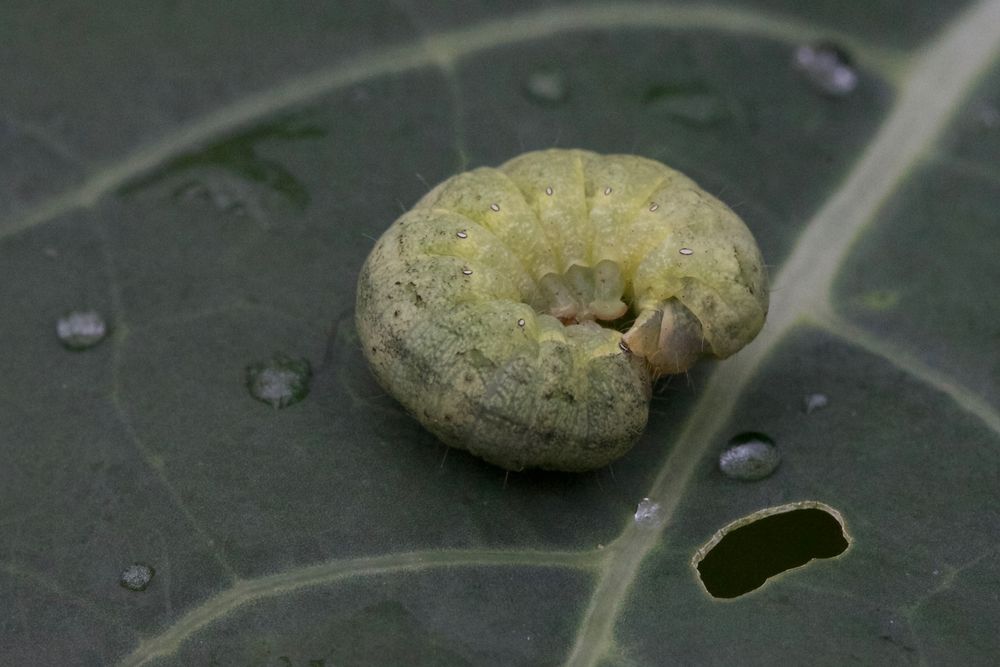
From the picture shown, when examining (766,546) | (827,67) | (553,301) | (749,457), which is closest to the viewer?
(766,546)

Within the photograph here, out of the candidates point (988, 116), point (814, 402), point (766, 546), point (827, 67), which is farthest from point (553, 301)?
point (988, 116)

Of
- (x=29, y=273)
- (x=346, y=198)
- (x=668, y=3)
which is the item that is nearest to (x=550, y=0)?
(x=668, y=3)

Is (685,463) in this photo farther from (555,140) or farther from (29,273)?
(29,273)

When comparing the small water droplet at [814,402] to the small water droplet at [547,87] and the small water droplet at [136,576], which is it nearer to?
the small water droplet at [547,87]

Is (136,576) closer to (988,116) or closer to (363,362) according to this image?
(363,362)

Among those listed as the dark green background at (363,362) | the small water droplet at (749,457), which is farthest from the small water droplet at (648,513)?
the small water droplet at (749,457)

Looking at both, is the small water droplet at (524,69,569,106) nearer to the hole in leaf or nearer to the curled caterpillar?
the curled caterpillar
